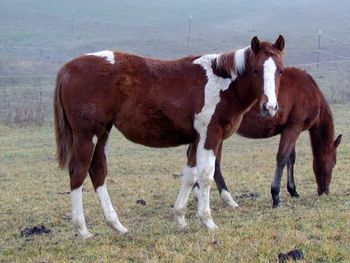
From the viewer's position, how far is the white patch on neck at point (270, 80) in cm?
614

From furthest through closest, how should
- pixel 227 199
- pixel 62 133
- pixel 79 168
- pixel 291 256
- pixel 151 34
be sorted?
pixel 151 34
pixel 227 199
pixel 62 133
pixel 79 168
pixel 291 256

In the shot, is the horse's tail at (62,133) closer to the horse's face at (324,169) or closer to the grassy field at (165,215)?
the grassy field at (165,215)

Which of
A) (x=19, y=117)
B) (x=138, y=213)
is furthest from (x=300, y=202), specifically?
(x=19, y=117)

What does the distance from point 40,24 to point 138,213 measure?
5207cm

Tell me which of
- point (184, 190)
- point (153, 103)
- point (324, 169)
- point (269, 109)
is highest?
point (269, 109)

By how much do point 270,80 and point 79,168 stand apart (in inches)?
91.6

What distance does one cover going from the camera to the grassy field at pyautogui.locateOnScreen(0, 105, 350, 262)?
5578mm

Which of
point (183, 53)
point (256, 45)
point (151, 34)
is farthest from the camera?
point (151, 34)

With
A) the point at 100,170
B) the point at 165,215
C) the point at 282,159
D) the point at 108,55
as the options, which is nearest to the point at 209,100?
the point at 108,55

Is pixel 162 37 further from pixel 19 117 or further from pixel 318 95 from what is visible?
pixel 318 95

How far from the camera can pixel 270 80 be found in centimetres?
625

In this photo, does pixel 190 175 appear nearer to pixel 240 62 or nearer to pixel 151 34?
pixel 240 62

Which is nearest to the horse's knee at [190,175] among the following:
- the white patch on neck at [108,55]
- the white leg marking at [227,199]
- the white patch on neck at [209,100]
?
the white patch on neck at [209,100]

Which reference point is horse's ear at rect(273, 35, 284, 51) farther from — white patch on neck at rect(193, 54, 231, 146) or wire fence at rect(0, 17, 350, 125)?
wire fence at rect(0, 17, 350, 125)
